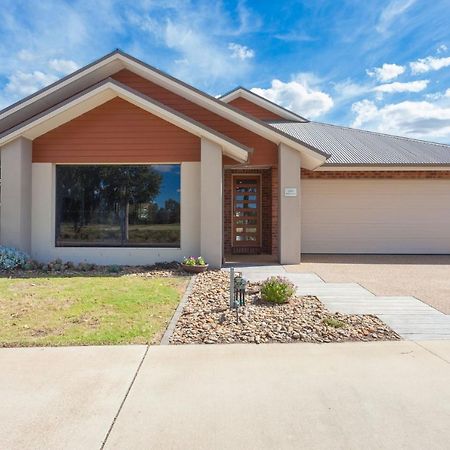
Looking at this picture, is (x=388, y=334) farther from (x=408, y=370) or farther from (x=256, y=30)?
(x=256, y=30)

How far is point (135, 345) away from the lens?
4145 mm

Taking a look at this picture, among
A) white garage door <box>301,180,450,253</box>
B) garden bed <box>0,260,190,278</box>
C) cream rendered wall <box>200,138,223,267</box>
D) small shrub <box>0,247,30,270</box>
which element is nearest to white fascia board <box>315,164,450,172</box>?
white garage door <box>301,180,450,253</box>

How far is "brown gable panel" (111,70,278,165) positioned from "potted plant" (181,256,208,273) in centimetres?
377

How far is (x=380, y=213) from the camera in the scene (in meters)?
12.4

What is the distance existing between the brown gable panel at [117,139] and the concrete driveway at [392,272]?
4.59m

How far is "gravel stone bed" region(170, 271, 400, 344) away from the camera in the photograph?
440 centimetres

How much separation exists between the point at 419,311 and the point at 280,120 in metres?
12.9

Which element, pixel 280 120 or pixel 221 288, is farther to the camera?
pixel 280 120

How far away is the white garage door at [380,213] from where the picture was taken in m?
12.4

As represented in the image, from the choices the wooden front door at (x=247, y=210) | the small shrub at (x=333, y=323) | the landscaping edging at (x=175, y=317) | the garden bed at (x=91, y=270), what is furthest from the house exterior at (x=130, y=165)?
the small shrub at (x=333, y=323)

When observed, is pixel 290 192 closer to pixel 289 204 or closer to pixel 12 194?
pixel 289 204

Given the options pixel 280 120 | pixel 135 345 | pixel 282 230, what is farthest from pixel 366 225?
pixel 135 345

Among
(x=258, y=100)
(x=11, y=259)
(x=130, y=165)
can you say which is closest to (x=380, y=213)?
(x=258, y=100)

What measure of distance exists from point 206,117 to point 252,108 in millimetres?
6136
